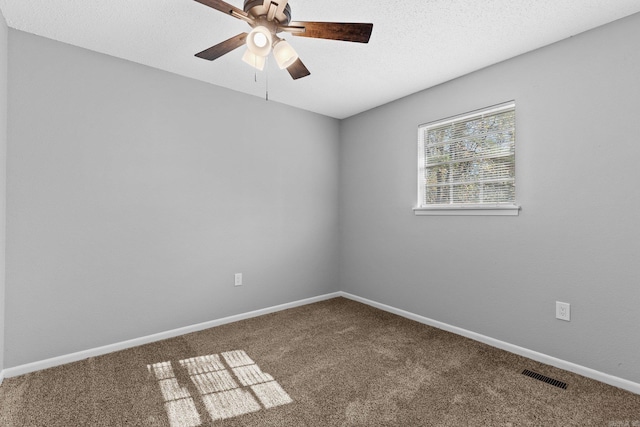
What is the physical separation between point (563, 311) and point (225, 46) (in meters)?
2.88

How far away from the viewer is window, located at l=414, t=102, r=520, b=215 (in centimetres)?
256

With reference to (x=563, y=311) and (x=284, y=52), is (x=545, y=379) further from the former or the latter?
(x=284, y=52)

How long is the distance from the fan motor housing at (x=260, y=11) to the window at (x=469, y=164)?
6.33 feet

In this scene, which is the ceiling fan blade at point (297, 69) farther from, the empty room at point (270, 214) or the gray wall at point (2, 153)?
the gray wall at point (2, 153)

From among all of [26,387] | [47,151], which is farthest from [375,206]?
[26,387]

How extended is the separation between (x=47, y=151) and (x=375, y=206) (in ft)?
9.85

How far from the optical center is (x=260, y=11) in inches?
60.2

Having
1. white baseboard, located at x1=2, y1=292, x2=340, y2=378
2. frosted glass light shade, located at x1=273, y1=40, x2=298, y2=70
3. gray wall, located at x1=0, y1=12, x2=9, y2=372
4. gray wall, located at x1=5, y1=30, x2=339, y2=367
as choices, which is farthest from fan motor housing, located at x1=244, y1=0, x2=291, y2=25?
white baseboard, located at x1=2, y1=292, x2=340, y2=378

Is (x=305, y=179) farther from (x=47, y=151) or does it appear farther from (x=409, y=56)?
(x=47, y=151)

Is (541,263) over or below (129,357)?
over

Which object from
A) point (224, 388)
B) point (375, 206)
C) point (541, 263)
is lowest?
point (224, 388)

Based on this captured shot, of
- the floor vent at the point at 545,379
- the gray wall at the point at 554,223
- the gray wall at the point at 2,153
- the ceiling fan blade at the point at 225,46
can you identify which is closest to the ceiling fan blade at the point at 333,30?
the ceiling fan blade at the point at 225,46

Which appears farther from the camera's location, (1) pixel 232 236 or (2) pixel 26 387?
(1) pixel 232 236

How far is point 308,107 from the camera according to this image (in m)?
3.68
